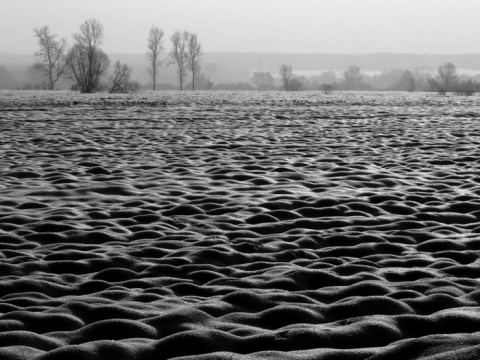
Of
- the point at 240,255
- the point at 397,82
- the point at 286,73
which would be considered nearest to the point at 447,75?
the point at 286,73

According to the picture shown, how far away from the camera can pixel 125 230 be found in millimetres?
7008

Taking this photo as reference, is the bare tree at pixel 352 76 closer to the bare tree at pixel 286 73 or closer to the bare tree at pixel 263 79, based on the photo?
the bare tree at pixel 263 79

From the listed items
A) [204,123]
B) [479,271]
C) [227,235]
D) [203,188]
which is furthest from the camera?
[204,123]

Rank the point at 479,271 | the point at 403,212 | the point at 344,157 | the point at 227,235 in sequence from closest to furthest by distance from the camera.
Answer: the point at 479,271 < the point at 227,235 < the point at 403,212 < the point at 344,157

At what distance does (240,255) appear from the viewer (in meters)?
6.08

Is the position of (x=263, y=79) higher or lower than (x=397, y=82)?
higher

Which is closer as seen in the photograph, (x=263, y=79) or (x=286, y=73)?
(x=286, y=73)

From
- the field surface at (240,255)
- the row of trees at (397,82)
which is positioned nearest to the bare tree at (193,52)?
the row of trees at (397,82)

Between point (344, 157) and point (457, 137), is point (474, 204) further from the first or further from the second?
point (457, 137)

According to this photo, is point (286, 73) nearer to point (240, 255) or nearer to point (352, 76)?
point (352, 76)

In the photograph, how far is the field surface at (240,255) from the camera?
4180mm

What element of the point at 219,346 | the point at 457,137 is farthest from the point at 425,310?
the point at 457,137

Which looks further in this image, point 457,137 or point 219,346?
point 457,137

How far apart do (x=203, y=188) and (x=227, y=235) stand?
2523 mm
